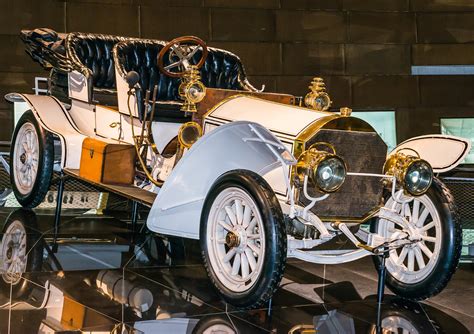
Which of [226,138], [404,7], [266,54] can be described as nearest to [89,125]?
[226,138]

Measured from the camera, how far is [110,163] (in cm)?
547

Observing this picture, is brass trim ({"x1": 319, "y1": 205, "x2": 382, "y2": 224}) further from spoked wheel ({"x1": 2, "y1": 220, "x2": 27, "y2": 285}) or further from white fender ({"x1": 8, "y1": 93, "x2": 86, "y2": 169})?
white fender ({"x1": 8, "y1": 93, "x2": 86, "y2": 169})

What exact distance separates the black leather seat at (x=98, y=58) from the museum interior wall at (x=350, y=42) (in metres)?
3.34

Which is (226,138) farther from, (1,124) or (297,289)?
(1,124)

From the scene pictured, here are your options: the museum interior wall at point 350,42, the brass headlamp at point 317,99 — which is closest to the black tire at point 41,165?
the brass headlamp at point 317,99

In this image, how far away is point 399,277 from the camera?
178 inches

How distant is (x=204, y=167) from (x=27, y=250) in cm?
139

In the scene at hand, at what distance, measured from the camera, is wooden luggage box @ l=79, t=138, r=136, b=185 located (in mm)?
5457

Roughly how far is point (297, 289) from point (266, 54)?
6.47 meters

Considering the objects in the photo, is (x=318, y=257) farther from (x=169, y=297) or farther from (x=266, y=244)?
(x=169, y=297)

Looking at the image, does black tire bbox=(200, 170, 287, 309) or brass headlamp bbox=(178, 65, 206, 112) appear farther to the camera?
brass headlamp bbox=(178, 65, 206, 112)

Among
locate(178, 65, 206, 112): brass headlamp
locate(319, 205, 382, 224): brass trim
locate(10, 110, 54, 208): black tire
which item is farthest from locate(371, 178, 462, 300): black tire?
locate(10, 110, 54, 208): black tire

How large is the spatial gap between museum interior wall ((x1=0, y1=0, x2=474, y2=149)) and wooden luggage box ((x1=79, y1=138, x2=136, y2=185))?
16.0ft

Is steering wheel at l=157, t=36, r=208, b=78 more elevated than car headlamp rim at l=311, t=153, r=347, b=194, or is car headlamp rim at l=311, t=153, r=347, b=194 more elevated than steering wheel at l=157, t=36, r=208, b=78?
steering wheel at l=157, t=36, r=208, b=78
